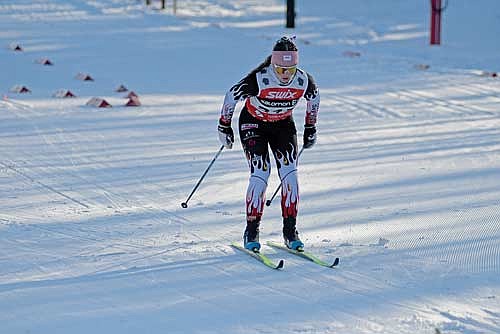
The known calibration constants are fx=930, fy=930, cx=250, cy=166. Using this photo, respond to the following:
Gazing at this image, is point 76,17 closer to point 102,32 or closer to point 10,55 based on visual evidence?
point 102,32

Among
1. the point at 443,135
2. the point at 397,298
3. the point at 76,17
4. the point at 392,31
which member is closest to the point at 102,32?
the point at 76,17

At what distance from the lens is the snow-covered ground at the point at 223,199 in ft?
16.9

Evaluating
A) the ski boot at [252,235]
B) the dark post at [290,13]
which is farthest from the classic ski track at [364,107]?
the dark post at [290,13]

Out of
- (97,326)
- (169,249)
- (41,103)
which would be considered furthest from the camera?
(41,103)

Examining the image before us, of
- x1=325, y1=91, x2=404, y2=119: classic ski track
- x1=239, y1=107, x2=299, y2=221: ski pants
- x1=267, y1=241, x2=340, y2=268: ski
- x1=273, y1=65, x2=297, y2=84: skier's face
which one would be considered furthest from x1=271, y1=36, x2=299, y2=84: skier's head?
x1=325, y1=91, x2=404, y2=119: classic ski track

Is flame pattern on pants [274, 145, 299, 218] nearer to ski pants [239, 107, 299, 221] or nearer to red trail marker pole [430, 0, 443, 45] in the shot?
ski pants [239, 107, 299, 221]

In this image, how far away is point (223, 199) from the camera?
803cm

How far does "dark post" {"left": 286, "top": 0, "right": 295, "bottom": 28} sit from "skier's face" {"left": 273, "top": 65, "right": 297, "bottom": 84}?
16.2 metres

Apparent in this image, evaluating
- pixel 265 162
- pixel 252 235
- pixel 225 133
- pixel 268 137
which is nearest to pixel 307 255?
pixel 252 235

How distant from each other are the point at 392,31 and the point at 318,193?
15.2 meters

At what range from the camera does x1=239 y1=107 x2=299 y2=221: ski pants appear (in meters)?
6.31

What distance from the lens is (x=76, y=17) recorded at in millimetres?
22109

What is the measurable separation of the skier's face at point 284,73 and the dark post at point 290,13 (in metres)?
16.2

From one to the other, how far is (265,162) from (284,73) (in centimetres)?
64
